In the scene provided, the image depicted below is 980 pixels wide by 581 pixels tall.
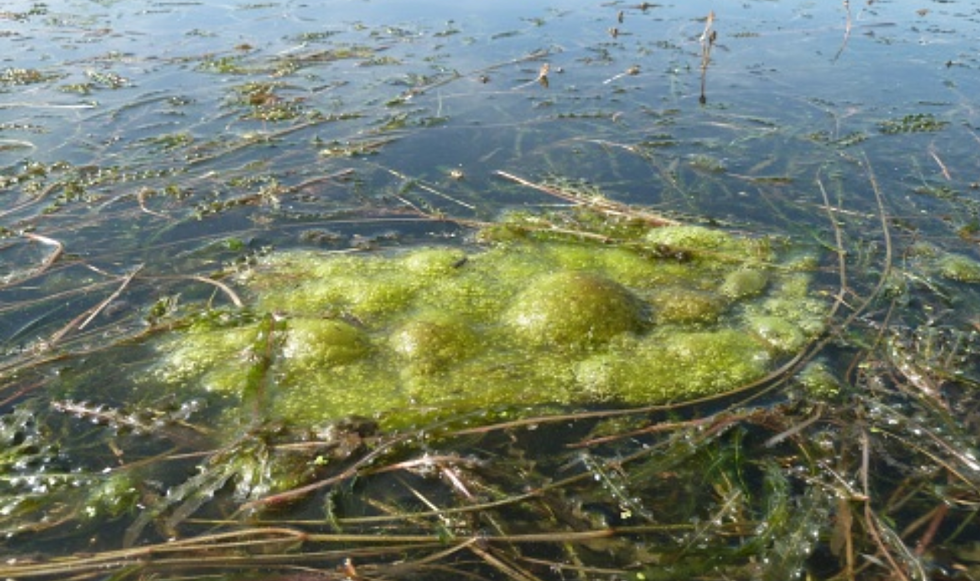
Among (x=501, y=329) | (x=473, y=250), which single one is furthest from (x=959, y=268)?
(x=473, y=250)

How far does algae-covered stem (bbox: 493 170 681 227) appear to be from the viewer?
4.23 meters

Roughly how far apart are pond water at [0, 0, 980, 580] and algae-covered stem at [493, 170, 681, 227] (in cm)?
2

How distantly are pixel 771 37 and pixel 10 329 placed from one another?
7.65 m

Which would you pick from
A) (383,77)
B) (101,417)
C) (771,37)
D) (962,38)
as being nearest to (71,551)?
(101,417)

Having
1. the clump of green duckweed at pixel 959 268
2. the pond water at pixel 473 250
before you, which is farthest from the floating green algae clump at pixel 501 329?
the clump of green duckweed at pixel 959 268

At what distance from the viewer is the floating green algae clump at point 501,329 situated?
297cm

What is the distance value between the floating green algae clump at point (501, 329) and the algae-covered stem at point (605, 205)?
6.6 inches

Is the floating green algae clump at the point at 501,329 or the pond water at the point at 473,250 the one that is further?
the floating green algae clump at the point at 501,329

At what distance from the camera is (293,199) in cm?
452

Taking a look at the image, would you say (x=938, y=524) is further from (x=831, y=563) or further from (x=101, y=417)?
(x=101, y=417)

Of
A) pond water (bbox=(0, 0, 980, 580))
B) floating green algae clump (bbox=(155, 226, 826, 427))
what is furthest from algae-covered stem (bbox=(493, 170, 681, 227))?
floating green algae clump (bbox=(155, 226, 826, 427))

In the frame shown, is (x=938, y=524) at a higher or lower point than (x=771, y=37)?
lower

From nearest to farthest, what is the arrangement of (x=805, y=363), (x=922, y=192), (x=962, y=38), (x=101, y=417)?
(x=101, y=417) → (x=805, y=363) → (x=922, y=192) → (x=962, y=38)

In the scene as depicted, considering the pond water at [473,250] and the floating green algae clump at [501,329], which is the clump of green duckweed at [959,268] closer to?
the pond water at [473,250]
